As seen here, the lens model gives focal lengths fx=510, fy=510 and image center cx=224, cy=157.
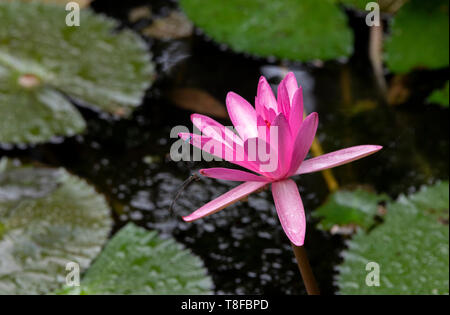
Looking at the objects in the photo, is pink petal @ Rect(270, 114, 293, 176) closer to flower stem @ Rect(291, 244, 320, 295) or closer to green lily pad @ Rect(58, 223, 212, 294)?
flower stem @ Rect(291, 244, 320, 295)

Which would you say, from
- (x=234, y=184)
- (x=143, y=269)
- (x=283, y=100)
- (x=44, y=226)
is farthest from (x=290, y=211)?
(x=44, y=226)

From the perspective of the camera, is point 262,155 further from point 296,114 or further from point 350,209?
point 350,209

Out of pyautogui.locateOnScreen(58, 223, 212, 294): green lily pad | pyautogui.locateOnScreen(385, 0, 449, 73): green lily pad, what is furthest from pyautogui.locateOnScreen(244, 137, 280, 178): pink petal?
pyautogui.locateOnScreen(385, 0, 449, 73): green lily pad

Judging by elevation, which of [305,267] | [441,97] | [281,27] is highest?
[281,27]

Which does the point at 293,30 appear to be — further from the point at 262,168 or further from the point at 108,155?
the point at 262,168

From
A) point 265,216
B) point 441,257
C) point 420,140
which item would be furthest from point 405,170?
point 265,216

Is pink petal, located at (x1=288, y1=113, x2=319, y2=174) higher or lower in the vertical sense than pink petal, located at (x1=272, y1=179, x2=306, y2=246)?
higher
